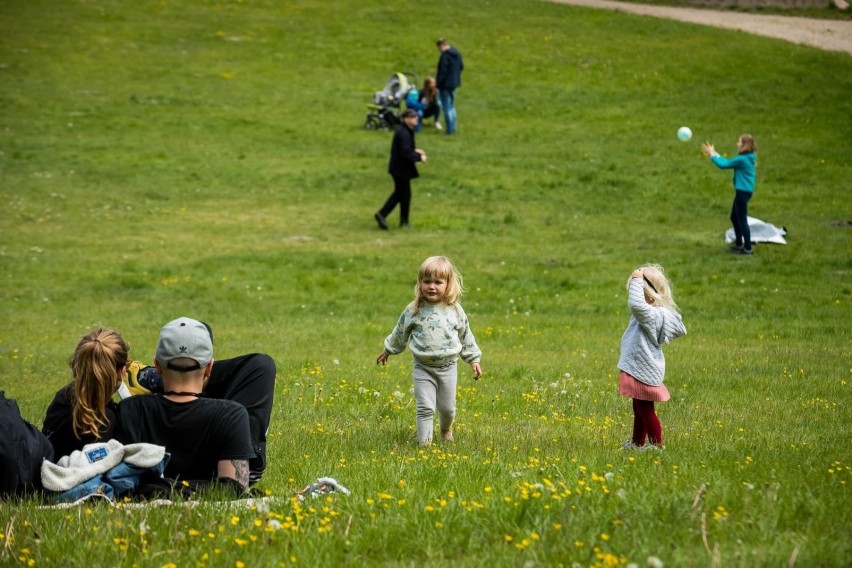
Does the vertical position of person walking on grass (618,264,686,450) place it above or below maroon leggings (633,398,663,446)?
above

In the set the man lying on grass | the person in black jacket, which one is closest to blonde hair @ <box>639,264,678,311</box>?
the man lying on grass

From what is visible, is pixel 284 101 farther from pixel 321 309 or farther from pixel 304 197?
pixel 321 309

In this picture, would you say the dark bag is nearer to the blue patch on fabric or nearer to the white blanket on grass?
the blue patch on fabric

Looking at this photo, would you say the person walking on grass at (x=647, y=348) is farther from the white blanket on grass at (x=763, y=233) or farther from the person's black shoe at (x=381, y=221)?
the person's black shoe at (x=381, y=221)

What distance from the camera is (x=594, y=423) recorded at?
31.5ft

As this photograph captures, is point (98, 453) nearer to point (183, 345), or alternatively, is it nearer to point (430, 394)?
point (183, 345)

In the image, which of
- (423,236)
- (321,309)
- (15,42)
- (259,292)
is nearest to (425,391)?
(321,309)

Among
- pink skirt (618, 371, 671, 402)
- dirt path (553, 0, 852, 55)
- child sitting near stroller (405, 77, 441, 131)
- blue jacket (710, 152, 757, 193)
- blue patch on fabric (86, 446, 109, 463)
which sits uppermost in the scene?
dirt path (553, 0, 852, 55)

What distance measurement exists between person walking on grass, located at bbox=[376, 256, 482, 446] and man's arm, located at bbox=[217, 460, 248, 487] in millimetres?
2745

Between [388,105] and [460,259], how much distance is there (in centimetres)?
1253

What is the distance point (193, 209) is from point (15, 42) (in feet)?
66.1

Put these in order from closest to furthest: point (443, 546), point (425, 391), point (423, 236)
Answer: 1. point (443, 546)
2. point (425, 391)
3. point (423, 236)

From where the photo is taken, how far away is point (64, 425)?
20.8 feet

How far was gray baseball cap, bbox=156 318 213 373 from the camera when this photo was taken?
231 inches
